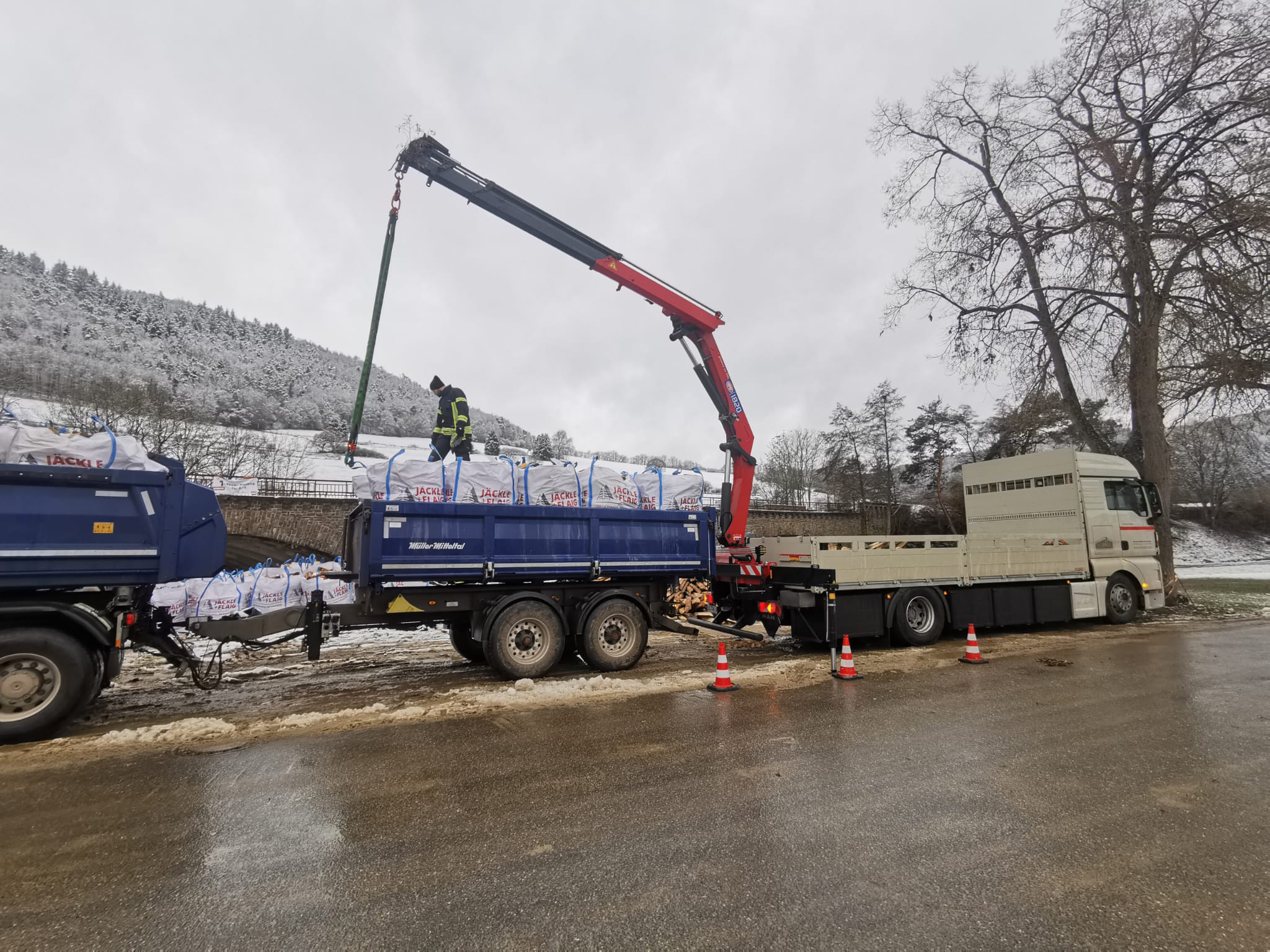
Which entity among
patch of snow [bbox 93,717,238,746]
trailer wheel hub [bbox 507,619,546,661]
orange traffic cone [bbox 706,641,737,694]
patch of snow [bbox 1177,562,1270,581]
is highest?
patch of snow [bbox 1177,562,1270,581]

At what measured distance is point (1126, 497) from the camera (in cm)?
1290

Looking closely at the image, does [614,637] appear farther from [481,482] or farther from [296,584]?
[296,584]

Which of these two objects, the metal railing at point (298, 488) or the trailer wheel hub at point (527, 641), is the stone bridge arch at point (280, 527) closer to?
the metal railing at point (298, 488)

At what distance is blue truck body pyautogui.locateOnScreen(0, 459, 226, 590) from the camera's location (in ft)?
16.8

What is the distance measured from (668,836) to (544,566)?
169 inches

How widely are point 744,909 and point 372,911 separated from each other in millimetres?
1587

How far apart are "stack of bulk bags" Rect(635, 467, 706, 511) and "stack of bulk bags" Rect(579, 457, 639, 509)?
181 millimetres

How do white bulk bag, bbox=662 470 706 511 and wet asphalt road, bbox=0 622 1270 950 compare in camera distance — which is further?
white bulk bag, bbox=662 470 706 511

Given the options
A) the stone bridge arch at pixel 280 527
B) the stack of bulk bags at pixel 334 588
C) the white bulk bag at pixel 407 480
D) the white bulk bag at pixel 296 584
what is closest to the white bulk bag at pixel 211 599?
the white bulk bag at pixel 296 584

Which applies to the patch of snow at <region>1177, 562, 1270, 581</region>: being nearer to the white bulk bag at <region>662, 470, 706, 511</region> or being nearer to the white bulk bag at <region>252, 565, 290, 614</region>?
the white bulk bag at <region>662, 470, 706, 511</region>

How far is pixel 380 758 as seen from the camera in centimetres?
461

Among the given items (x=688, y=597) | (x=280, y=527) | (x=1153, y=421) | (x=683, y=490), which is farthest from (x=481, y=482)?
(x=280, y=527)

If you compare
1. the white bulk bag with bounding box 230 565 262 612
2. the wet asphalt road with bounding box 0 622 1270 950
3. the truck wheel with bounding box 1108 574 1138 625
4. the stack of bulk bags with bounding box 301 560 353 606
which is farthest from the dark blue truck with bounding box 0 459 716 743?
the truck wheel with bounding box 1108 574 1138 625

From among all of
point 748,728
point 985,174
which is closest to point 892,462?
point 985,174
